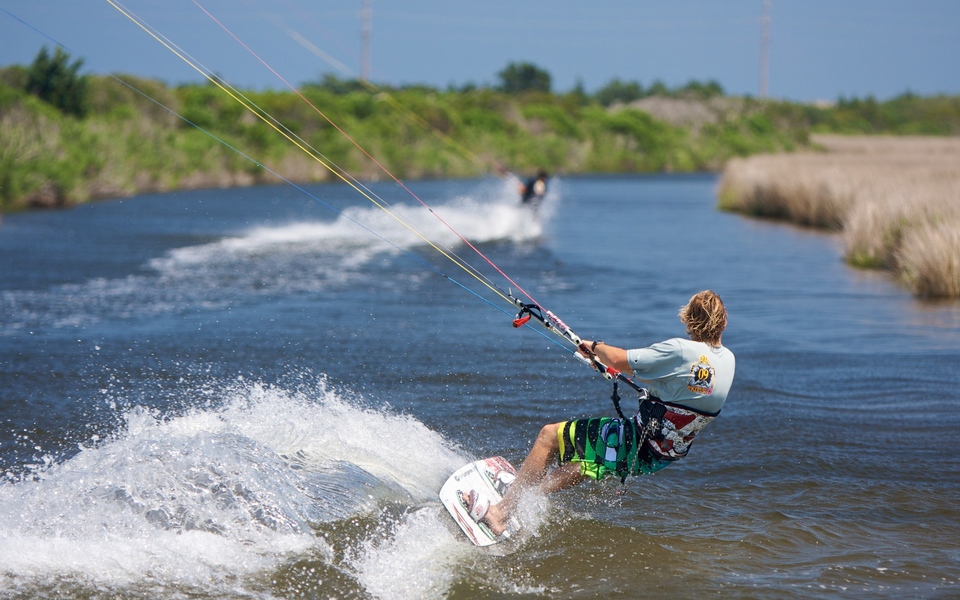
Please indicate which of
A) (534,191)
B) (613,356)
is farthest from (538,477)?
(534,191)

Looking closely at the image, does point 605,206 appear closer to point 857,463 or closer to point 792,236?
point 792,236

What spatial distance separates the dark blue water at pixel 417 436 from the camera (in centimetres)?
543

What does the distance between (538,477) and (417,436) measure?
5.11ft

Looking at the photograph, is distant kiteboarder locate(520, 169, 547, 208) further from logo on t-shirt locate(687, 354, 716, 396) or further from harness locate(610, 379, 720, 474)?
logo on t-shirt locate(687, 354, 716, 396)

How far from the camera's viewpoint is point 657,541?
594 cm

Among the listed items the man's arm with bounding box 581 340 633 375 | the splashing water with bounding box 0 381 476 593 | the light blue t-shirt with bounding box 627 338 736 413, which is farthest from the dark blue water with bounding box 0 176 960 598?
the man's arm with bounding box 581 340 633 375

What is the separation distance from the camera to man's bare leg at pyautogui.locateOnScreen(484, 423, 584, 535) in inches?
229

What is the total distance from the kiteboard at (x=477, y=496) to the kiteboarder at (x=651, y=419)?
0.19 feet

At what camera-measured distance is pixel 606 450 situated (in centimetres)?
572

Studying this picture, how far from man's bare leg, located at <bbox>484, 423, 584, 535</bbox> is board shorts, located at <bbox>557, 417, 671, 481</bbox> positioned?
0.24ft

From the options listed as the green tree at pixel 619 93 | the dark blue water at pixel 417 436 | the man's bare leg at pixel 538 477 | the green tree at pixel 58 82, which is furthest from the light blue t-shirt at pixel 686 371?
the green tree at pixel 619 93

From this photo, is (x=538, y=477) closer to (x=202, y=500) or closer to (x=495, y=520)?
(x=495, y=520)

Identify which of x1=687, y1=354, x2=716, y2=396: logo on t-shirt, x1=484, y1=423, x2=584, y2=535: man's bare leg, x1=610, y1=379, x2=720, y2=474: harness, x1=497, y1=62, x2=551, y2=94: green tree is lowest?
x1=484, y1=423, x2=584, y2=535: man's bare leg

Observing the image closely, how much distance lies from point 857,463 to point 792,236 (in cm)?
1868
